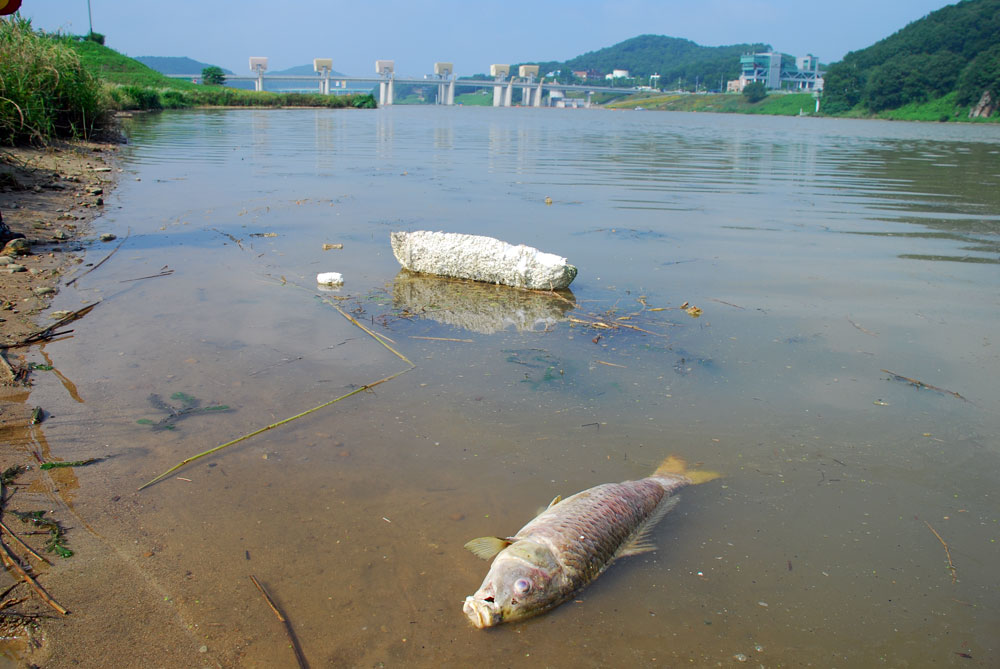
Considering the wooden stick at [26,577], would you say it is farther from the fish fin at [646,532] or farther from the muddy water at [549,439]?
the fish fin at [646,532]

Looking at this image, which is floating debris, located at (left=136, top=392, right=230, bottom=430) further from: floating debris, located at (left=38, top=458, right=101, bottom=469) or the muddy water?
floating debris, located at (left=38, top=458, right=101, bottom=469)

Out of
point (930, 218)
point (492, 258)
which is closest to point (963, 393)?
point (492, 258)

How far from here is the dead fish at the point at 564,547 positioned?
7.57ft

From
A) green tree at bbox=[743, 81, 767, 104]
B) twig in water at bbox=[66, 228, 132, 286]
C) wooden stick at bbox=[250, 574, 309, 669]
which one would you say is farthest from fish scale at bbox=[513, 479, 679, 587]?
green tree at bbox=[743, 81, 767, 104]

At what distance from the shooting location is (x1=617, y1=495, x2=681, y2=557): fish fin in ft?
8.77

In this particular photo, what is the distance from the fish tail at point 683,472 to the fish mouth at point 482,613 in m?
1.24

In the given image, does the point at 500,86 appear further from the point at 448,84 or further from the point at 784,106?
the point at 784,106

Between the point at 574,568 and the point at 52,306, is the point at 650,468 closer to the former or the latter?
the point at 574,568

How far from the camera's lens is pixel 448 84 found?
456ft

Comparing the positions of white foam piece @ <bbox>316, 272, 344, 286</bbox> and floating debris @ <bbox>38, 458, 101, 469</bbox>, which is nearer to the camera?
→ floating debris @ <bbox>38, 458, 101, 469</bbox>

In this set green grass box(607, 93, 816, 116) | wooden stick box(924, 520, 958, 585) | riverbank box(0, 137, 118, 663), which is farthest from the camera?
green grass box(607, 93, 816, 116)

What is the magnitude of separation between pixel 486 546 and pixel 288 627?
784mm

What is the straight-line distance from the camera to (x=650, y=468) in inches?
128

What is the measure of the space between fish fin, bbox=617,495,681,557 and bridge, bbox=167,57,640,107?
124 m
